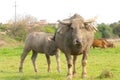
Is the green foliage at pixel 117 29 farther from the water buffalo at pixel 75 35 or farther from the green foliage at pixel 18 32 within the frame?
the water buffalo at pixel 75 35

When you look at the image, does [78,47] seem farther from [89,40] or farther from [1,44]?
[1,44]

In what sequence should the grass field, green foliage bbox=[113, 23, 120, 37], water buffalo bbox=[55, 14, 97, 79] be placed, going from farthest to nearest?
green foliage bbox=[113, 23, 120, 37]
the grass field
water buffalo bbox=[55, 14, 97, 79]

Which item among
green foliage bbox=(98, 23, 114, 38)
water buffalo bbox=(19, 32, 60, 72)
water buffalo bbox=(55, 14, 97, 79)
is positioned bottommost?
green foliage bbox=(98, 23, 114, 38)

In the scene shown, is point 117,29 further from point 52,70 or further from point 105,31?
point 52,70

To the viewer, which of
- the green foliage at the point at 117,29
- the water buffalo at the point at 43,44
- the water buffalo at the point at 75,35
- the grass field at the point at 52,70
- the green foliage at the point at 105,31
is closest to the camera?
the water buffalo at the point at 75,35

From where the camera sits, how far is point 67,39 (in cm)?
1138

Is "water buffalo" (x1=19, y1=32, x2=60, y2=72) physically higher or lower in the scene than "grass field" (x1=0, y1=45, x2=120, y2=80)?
higher

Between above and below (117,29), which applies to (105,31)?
below

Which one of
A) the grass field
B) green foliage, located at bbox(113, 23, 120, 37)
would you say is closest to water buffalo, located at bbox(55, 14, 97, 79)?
the grass field

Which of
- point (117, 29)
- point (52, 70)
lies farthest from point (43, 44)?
point (117, 29)

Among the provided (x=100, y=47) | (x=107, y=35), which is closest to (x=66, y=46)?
(x=100, y=47)

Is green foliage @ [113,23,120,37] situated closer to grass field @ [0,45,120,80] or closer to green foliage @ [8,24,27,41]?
green foliage @ [8,24,27,41]

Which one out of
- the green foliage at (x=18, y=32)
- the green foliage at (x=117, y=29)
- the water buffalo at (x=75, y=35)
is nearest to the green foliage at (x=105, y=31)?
the green foliage at (x=117, y=29)

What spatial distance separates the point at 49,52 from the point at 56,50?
0.32 meters
